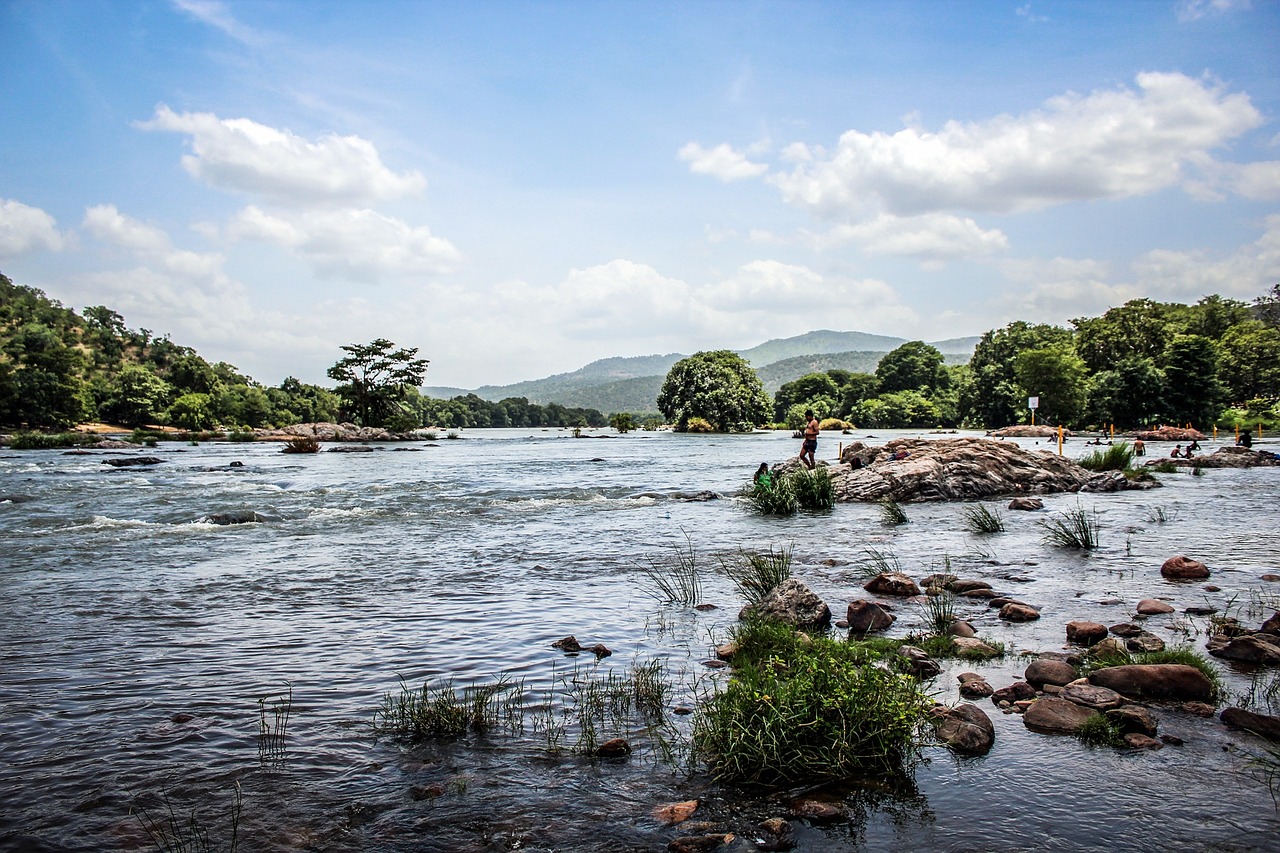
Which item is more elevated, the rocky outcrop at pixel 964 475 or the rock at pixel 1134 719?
the rocky outcrop at pixel 964 475

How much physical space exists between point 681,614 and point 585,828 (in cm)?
536

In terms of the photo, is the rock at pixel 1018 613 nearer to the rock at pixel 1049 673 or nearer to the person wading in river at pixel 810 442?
the rock at pixel 1049 673

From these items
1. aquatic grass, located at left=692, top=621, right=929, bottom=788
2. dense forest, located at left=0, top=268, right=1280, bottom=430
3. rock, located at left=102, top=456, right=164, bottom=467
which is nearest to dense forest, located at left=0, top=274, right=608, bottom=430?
dense forest, located at left=0, top=268, right=1280, bottom=430

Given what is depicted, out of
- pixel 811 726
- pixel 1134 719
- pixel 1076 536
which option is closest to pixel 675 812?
pixel 811 726

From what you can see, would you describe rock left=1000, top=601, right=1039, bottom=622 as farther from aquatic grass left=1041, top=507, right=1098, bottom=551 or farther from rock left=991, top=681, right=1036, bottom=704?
aquatic grass left=1041, top=507, right=1098, bottom=551

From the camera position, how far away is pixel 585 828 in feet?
14.3

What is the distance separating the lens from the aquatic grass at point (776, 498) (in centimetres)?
2045

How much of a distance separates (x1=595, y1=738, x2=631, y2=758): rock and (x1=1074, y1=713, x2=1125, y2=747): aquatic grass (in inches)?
132

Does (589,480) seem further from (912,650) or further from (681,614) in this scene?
(912,650)

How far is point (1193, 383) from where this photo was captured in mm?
80812

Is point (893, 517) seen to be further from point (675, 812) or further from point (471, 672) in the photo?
point (675, 812)

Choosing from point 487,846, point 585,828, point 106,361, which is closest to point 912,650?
point 585,828

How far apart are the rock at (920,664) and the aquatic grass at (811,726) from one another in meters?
1.17

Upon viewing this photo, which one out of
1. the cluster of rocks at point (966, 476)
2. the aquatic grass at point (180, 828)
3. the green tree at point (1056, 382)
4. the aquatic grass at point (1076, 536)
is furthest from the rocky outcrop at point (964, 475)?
the green tree at point (1056, 382)
